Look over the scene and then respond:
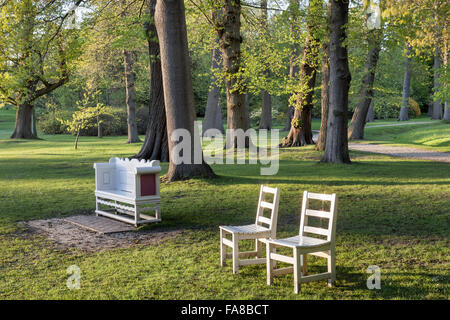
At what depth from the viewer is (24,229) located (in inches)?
370

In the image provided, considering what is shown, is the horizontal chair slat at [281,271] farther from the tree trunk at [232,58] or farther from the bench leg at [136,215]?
the tree trunk at [232,58]

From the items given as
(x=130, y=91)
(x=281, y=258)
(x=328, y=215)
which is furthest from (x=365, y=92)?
(x=281, y=258)

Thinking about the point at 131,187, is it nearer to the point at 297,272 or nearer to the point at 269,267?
the point at 269,267

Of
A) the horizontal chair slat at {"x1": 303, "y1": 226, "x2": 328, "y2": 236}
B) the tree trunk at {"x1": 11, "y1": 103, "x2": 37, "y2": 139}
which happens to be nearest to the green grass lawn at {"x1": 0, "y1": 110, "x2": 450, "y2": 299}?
the horizontal chair slat at {"x1": 303, "y1": 226, "x2": 328, "y2": 236}

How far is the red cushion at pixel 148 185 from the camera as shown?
A: 948 centimetres

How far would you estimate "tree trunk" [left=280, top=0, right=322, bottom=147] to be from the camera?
71.4 feet

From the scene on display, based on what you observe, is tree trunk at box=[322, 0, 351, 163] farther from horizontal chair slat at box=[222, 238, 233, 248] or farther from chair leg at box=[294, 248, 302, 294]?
chair leg at box=[294, 248, 302, 294]

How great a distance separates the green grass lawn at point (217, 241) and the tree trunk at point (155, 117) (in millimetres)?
3283

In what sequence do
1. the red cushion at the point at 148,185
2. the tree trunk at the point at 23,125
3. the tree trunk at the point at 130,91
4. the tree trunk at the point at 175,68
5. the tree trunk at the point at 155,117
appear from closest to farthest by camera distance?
the red cushion at the point at 148,185 < the tree trunk at the point at 175,68 < the tree trunk at the point at 155,117 < the tree trunk at the point at 130,91 < the tree trunk at the point at 23,125

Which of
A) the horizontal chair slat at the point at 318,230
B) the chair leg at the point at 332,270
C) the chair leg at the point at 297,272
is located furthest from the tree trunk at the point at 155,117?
the chair leg at the point at 297,272

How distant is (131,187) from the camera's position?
10.1m

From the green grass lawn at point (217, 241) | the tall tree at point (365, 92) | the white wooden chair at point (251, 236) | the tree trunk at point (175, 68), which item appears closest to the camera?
the green grass lawn at point (217, 241)
